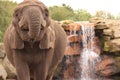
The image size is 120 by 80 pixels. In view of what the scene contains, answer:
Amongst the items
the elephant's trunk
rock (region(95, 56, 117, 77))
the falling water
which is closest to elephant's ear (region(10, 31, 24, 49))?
the elephant's trunk

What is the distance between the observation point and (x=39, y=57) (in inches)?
133

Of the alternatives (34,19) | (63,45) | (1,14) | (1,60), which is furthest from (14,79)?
(1,14)

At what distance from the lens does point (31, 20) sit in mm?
2754

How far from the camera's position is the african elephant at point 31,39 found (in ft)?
9.27

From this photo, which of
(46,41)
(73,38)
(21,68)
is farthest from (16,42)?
(73,38)

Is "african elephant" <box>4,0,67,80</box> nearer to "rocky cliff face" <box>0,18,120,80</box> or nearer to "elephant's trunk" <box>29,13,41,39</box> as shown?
"elephant's trunk" <box>29,13,41,39</box>

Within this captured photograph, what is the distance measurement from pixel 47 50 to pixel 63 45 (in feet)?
2.42

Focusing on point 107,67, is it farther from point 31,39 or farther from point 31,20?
point 31,20

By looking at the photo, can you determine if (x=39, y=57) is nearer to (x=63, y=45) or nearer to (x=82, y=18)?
(x=63, y=45)

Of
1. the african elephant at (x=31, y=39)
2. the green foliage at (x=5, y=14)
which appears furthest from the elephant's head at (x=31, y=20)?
the green foliage at (x=5, y=14)

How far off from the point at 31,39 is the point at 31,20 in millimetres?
224

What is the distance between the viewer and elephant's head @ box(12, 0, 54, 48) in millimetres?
2762

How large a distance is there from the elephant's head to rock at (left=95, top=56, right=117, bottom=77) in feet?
40.9

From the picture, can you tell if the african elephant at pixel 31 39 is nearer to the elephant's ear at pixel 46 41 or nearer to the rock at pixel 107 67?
the elephant's ear at pixel 46 41
